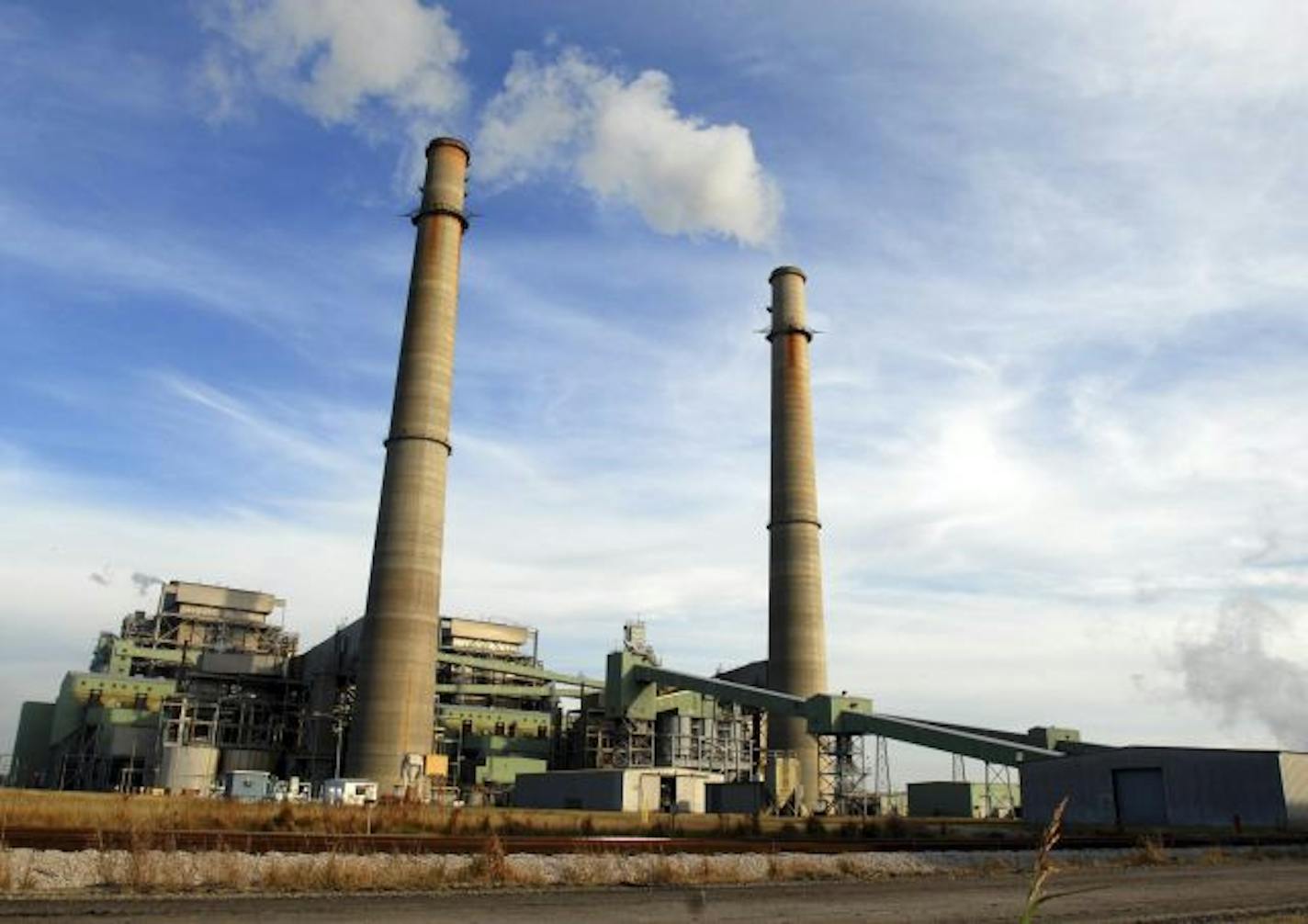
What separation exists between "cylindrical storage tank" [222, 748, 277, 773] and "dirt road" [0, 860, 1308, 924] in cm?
5435

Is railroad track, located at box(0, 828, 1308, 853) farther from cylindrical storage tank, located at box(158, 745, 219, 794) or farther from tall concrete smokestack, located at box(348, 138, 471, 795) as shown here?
cylindrical storage tank, located at box(158, 745, 219, 794)

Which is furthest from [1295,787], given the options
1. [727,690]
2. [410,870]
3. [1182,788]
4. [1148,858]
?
[410,870]

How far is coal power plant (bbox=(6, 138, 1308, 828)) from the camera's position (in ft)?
147

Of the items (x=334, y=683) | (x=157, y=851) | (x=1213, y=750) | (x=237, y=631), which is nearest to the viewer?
(x=157, y=851)

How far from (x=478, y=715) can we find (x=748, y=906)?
59.4 meters

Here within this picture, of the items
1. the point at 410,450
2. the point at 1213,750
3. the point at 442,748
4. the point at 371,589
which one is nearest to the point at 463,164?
the point at 410,450

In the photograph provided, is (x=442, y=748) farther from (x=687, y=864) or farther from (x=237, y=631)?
(x=687, y=864)

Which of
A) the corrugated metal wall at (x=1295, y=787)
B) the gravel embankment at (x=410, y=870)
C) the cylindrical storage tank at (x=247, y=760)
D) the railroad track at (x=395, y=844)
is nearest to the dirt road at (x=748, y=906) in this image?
the gravel embankment at (x=410, y=870)

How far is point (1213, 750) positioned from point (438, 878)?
3281 centimetres

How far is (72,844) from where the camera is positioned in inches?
628

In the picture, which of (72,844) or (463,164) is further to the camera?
(463,164)

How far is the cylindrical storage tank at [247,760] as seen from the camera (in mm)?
62094

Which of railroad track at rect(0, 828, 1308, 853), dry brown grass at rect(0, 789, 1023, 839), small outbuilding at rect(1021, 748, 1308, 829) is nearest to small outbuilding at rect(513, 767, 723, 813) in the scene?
dry brown grass at rect(0, 789, 1023, 839)

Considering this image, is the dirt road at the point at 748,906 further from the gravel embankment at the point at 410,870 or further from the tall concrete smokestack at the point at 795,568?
the tall concrete smokestack at the point at 795,568
